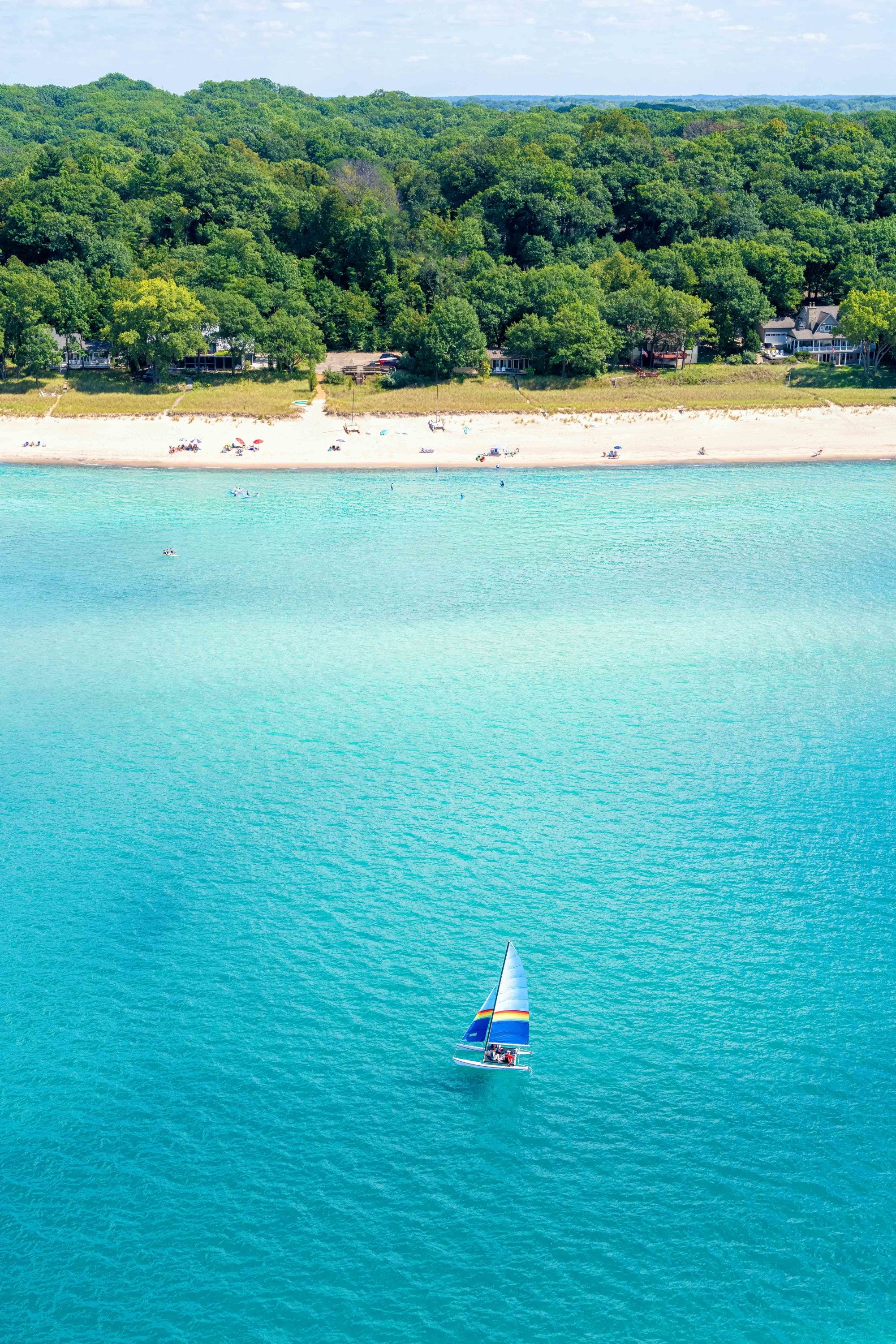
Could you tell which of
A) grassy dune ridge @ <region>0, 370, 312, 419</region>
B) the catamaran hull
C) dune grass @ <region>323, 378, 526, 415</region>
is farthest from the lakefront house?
the catamaran hull

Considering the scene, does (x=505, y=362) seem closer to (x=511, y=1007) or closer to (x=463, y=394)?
(x=463, y=394)

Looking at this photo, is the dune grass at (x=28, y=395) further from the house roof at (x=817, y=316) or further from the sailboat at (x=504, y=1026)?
the sailboat at (x=504, y=1026)

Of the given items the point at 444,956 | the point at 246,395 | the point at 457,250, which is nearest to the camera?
the point at 444,956

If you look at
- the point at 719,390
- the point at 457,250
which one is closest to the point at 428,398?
the point at 719,390

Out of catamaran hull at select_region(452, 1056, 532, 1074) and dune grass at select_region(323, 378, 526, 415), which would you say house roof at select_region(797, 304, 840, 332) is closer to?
dune grass at select_region(323, 378, 526, 415)

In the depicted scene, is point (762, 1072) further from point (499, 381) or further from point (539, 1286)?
point (499, 381)

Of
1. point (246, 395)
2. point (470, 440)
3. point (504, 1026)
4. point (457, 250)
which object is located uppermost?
point (457, 250)

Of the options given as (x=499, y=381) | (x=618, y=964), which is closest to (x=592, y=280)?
(x=499, y=381)
